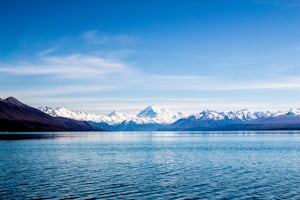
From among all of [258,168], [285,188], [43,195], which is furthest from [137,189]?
[258,168]

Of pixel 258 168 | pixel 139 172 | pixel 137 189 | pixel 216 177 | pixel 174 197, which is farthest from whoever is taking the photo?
pixel 258 168

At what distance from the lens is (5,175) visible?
5194 centimetres

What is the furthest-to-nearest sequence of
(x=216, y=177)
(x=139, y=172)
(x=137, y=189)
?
(x=139, y=172)
(x=216, y=177)
(x=137, y=189)

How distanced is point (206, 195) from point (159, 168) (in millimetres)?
23164

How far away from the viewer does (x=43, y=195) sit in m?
38.9

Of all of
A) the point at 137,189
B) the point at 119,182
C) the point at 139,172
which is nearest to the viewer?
the point at 137,189

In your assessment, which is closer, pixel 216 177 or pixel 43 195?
pixel 43 195

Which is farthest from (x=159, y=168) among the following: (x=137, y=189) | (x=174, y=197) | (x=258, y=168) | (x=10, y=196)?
(x=10, y=196)

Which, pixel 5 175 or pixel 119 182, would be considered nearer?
pixel 119 182

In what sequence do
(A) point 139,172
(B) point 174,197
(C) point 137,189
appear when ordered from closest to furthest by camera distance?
(B) point 174,197
(C) point 137,189
(A) point 139,172

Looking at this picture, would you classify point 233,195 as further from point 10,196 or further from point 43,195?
point 10,196

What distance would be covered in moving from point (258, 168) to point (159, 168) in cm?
1492

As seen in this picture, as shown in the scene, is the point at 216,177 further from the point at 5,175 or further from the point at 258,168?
the point at 5,175

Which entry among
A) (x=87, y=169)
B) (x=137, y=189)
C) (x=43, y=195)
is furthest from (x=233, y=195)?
(x=87, y=169)
